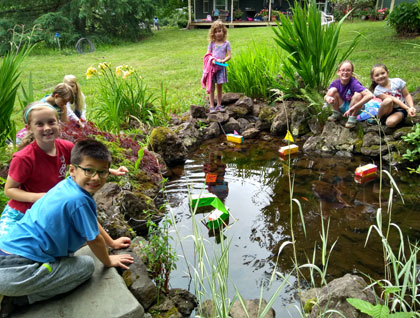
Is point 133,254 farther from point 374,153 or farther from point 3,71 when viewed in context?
point 374,153

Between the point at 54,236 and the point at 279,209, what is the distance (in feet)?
7.43

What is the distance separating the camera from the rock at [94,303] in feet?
6.83

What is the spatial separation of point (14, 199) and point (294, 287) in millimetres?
2084

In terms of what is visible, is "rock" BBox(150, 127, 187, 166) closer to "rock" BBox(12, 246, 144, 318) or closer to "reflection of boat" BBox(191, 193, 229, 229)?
"reflection of boat" BBox(191, 193, 229, 229)

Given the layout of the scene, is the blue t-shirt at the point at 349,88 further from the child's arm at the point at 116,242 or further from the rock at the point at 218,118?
the child's arm at the point at 116,242

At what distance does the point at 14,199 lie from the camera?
251 cm

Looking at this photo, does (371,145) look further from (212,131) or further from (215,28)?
(215,28)

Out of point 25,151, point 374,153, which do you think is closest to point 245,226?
point 25,151

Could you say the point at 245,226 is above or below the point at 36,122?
below

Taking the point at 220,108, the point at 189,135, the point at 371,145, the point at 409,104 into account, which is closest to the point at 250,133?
the point at 220,108

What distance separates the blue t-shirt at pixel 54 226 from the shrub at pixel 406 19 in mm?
12183

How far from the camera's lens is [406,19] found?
11.5 metres

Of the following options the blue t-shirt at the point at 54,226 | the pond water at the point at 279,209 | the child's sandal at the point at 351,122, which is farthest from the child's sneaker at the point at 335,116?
the blue t-shirt at the point at 54,226

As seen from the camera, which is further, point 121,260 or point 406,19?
point 406,19
